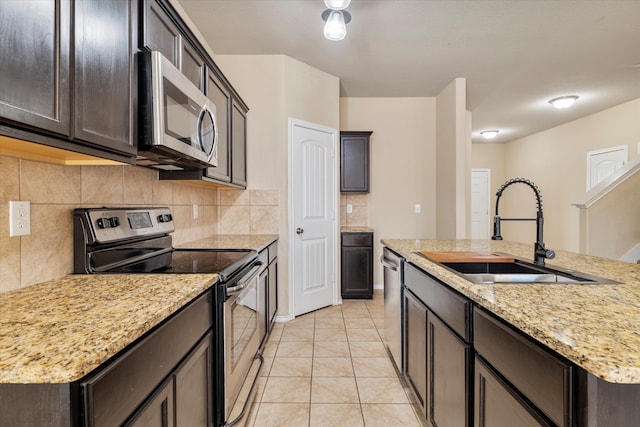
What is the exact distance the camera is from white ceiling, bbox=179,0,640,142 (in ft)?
8.01

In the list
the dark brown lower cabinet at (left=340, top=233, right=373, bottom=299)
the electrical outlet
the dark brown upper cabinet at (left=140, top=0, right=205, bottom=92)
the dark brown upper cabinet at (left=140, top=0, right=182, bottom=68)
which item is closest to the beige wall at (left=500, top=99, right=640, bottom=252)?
the dark brown lower cabinet at (left=340, top=233, right=373, bottom=299)

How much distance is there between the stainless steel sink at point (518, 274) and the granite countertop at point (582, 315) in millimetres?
79

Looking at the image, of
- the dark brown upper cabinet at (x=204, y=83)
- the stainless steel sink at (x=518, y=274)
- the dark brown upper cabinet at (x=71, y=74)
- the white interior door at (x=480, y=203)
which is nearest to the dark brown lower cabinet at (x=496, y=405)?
the stainless steel sink at (x=518, y=274)

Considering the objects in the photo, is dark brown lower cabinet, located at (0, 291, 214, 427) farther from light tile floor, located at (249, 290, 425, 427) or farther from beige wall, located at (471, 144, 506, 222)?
beige wall, located at (471, 144, 506, 222)

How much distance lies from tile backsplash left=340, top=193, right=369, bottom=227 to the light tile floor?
158 centimetres

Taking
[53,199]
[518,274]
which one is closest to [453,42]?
[518,274]

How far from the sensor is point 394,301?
2.11 meters

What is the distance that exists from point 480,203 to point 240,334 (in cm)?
715

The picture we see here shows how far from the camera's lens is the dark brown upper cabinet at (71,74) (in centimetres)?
73

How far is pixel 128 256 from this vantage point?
1.56 m

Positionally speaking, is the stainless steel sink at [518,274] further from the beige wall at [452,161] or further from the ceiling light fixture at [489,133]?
the ceiling light fixture at [489,133]

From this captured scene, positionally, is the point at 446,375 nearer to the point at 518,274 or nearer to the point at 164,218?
the point at 518,274

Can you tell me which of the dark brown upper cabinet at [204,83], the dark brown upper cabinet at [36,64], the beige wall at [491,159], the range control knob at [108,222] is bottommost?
the range control knob at [108,222]

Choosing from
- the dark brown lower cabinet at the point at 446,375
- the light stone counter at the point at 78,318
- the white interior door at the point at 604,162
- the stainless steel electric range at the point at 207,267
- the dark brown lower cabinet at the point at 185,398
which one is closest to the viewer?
the light stone counter at the point at 78,318
